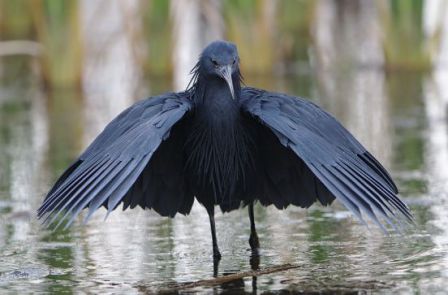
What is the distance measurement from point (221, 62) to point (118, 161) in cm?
83

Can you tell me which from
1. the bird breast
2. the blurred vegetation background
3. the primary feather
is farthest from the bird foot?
the blurred vegetation background

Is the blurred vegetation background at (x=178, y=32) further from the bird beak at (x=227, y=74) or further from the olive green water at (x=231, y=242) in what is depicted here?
the bird beak at (x=227, y=74)

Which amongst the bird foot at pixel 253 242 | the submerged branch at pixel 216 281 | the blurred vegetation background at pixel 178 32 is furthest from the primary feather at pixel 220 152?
the blurred vegetation background at pixel 178 32

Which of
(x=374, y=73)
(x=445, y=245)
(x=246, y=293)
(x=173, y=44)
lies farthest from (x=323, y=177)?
(x=374, y=73)

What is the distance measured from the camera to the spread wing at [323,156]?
5.18 meters

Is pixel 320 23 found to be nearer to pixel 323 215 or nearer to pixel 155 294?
pixel 323 215

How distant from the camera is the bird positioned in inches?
213

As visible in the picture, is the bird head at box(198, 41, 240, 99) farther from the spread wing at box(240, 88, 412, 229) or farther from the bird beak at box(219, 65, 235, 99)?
the spread wing at box(240, 88, 412, 229)

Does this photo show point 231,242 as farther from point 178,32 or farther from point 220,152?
point 178,32

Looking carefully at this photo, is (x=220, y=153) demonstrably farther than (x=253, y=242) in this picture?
No

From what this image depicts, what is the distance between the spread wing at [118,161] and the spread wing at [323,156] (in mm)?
462

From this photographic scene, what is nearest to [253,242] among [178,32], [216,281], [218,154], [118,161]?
[218,154]

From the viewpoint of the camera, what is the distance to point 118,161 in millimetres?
5371

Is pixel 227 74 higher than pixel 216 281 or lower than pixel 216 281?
higher
